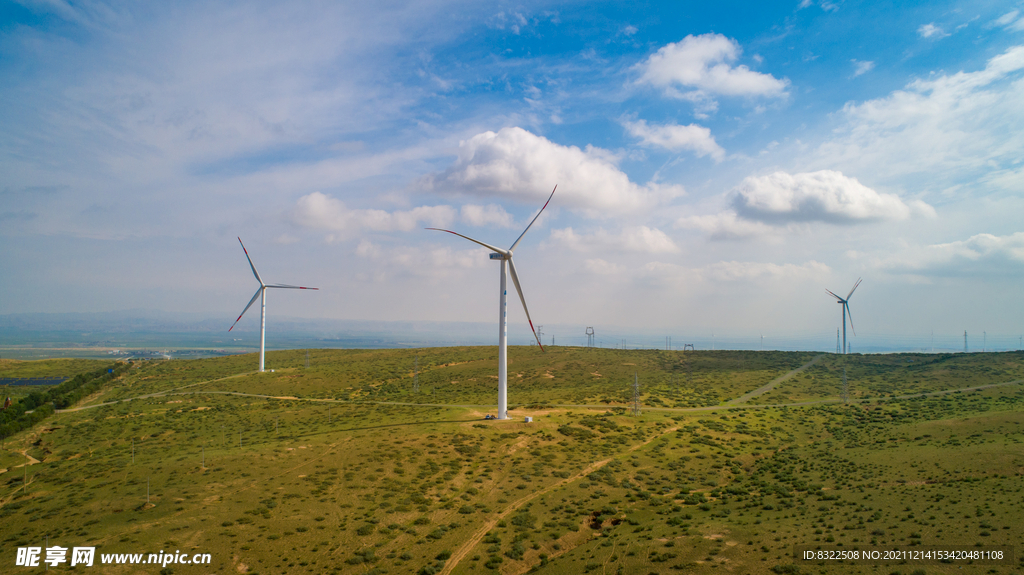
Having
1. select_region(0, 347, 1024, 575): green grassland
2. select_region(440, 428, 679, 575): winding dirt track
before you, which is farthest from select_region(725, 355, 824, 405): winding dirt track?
select_region(440, 428, 679, 575): winding dirt track

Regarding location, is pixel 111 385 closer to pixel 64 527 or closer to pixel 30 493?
pixel 30 493

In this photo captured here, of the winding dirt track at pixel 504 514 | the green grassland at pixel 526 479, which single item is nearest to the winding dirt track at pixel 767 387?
the green grassland at pixel 526 479

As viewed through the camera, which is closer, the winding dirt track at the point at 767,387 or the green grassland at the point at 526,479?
the green grassland at the point at 526,479

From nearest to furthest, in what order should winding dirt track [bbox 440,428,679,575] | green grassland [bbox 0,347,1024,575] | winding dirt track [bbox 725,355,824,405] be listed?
1. green grassland [bbox 0,347,1024,575]
2. winding dirt track [bbox 440,428,679,575]
3. winding dirt track [bbox 725,355,824,405]

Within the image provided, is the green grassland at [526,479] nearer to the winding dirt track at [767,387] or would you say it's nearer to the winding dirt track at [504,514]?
the winding dirt track at [504,514]

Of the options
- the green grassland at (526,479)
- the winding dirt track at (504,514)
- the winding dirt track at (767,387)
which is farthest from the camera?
the winding dirt track at (767,387)

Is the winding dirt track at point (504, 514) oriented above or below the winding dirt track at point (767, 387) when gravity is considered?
below

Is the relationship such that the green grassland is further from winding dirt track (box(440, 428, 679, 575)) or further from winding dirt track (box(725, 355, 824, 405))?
winding dirt track (box(725, 355, 824, 405))

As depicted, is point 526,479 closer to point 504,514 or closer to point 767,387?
point 504,514

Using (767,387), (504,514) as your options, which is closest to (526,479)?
(504,514)
